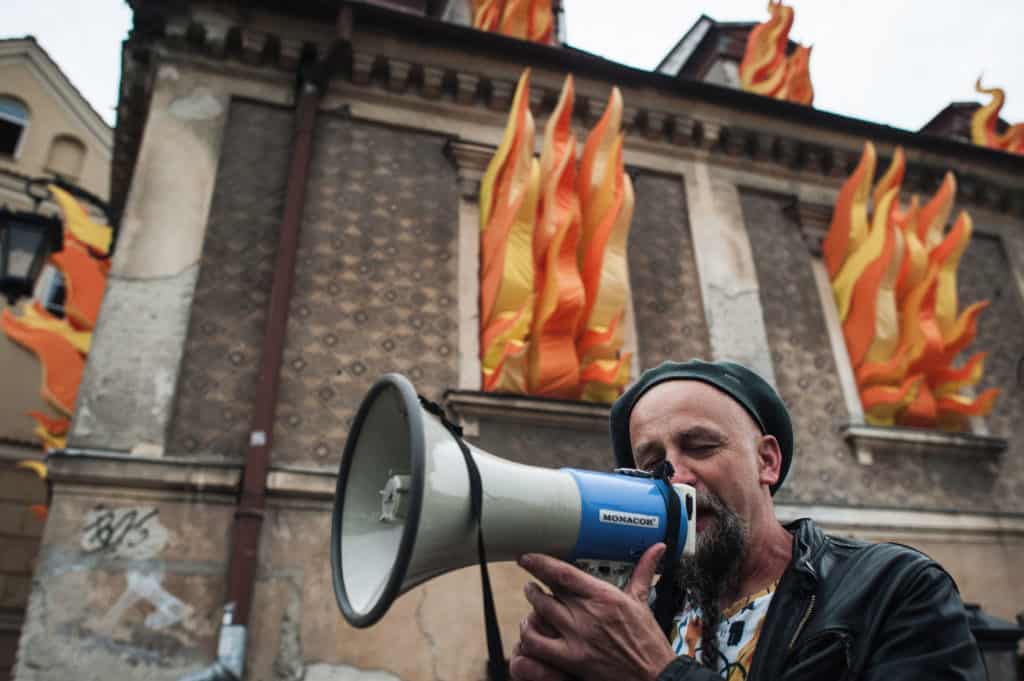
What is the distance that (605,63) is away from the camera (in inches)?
284

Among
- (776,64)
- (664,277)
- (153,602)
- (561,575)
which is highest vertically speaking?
(776,64)

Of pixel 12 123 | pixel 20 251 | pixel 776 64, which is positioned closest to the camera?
pixel 20 251

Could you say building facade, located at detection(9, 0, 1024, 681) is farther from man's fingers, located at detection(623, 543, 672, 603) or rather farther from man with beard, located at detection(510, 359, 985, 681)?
man's fingers, located at detection(623, 543, 672, 603)

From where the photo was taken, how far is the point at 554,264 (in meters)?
5.82

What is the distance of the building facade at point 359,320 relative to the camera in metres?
4.49

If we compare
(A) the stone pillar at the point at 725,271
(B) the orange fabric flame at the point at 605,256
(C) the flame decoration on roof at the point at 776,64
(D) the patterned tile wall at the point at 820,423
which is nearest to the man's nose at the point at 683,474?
(B) the orange fabric flame at the point at 605,256

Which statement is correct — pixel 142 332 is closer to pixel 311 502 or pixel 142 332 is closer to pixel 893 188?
pixel 311 502

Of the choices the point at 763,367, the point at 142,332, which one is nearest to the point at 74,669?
the point at 142,332

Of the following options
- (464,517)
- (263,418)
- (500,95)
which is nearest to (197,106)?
(500,95)

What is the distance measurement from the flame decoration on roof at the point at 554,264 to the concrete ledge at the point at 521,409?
0.15 metres

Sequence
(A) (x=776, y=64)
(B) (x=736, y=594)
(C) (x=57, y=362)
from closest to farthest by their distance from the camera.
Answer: (B) (x=736, y=594) < (C) (x=57, y=362) < (A) (x=776, y=64)

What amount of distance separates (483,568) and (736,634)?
65 cm

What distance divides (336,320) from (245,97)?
228 cm

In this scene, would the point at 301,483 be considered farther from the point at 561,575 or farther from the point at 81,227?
the point at 81,227
